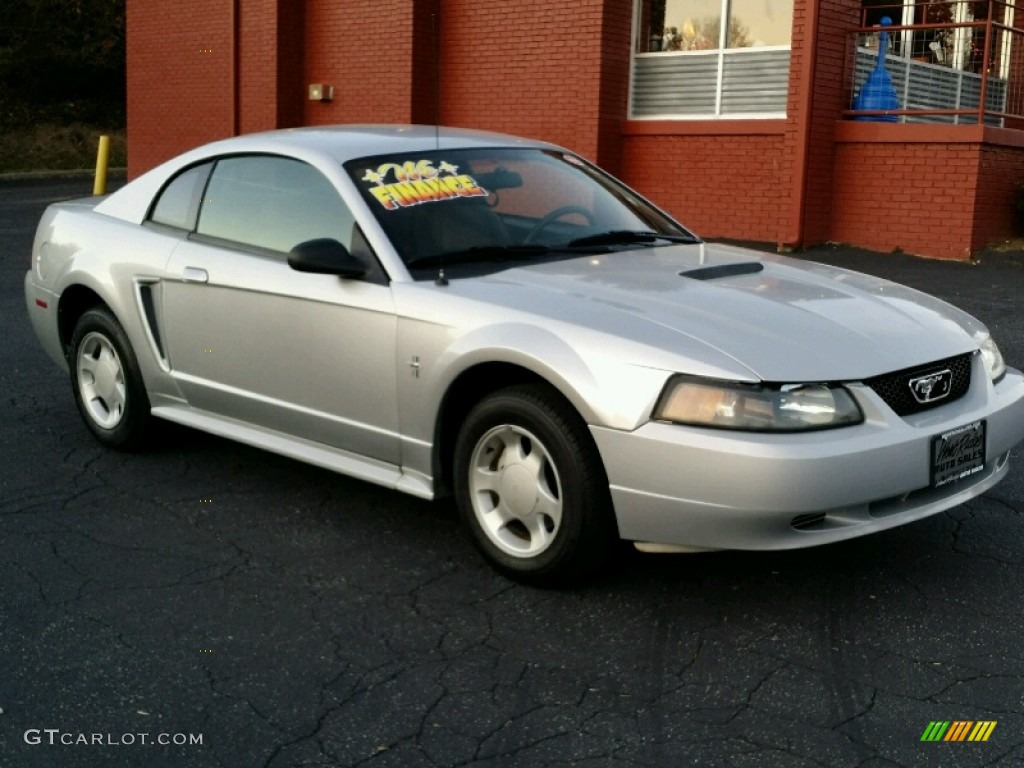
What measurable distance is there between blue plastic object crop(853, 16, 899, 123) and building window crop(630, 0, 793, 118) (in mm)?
885

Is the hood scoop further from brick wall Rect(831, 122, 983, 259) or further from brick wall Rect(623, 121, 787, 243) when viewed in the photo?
brick wall Rect(623, 121, 787, 243)

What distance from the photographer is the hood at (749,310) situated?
13.5 ft

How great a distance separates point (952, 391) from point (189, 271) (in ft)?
10.2

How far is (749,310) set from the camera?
4387 mm

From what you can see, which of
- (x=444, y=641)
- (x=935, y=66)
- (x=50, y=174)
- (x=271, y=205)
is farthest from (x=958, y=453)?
(x=50, y=174)

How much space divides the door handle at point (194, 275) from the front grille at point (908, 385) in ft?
9.18

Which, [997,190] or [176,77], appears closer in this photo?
[997,190]

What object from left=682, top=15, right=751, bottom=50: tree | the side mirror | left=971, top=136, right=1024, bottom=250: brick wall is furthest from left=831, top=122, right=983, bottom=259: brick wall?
the side mirror

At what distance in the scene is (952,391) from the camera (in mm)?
4434

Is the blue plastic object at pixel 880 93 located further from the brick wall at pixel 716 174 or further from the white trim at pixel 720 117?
A: the brick wall at pixel 716 174

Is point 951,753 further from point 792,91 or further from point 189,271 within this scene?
point 792,91

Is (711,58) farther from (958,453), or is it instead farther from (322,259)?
(958,453)

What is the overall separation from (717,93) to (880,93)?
1.84 metres

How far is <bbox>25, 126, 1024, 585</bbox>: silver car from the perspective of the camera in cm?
402
